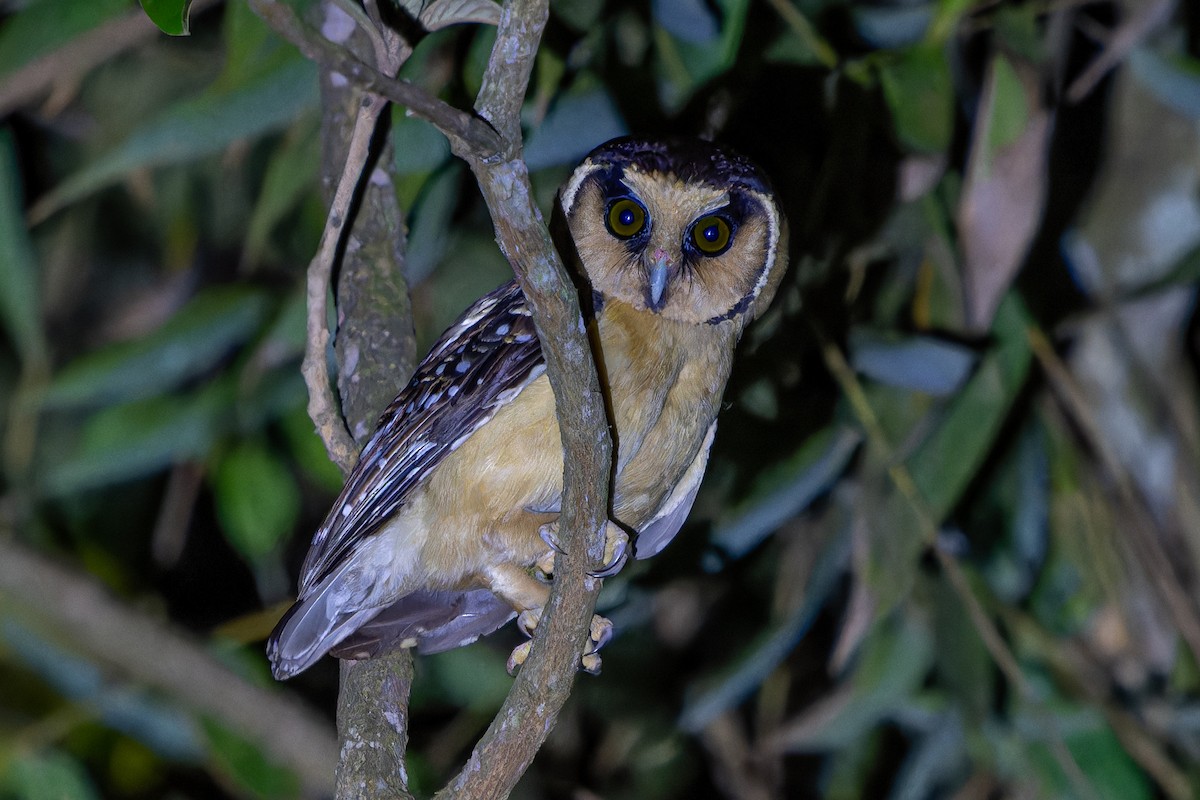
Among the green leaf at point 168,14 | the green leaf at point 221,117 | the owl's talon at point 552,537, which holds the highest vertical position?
the green leaf at point 168,14

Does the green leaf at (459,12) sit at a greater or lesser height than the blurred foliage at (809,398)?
greater

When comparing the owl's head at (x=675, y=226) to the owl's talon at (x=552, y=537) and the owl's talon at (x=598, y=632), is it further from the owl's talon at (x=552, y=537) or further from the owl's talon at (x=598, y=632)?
the owl's talon at (x=598, y=632)

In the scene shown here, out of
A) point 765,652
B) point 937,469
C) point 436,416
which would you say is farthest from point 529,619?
point 937,469

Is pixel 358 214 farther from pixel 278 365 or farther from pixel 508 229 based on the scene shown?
pixel 508 229

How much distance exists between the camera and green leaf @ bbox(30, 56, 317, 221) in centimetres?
261

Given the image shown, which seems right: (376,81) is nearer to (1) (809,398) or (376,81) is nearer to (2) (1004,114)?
(2) (1004,114)

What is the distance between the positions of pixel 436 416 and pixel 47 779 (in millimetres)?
1644

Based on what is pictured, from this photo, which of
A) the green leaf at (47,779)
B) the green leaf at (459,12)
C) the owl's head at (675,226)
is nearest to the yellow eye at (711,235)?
the owl's head at (675,226)

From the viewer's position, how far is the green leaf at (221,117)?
8.55 ft

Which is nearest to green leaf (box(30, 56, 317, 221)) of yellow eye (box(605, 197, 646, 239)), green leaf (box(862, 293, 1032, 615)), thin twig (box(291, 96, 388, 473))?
thin twig (box(291, 96, 388, 473))

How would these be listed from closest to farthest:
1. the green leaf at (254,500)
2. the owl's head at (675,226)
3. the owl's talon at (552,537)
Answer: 1. the owl's talon at (552,537)
2. the owl's head at (675,226)
3. the green leaf at (254,500)

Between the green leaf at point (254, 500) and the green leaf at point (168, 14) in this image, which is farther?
the green leaf at point (254, 500)

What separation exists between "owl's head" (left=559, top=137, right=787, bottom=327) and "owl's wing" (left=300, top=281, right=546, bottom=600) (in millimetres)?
180

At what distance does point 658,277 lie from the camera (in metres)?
1.94
